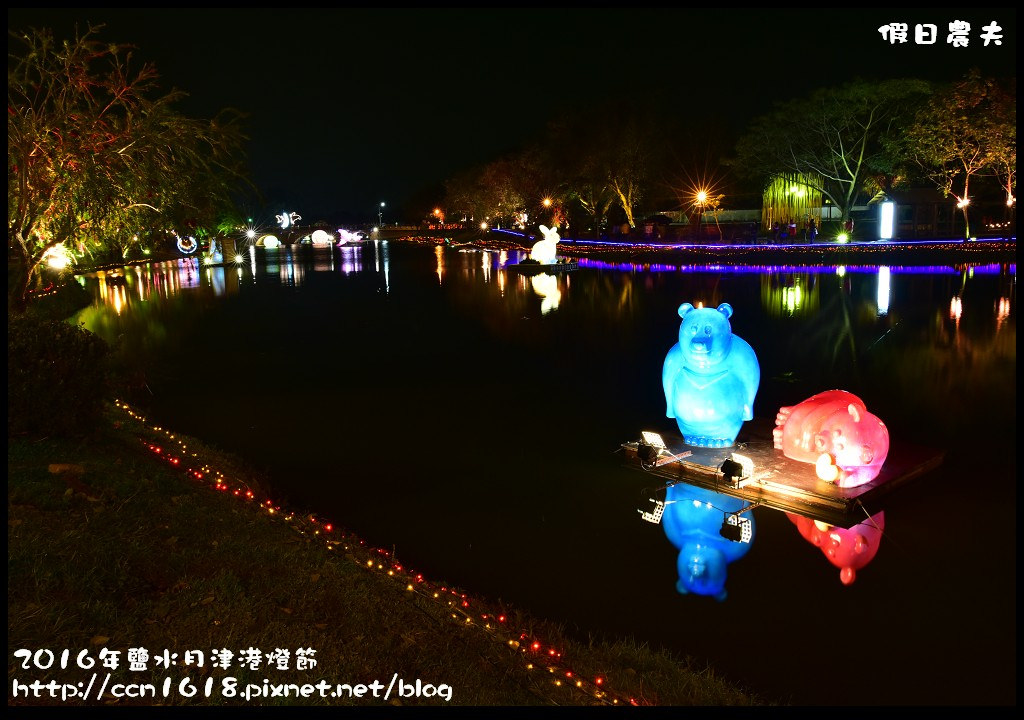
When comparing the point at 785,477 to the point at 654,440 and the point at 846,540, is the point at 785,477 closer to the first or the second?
the point at 846,540

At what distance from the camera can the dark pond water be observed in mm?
5742

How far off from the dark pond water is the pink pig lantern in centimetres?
9

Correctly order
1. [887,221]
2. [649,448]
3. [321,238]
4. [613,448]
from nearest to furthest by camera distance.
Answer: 1. [649,448]
2. [613,448]
3. [887,221]
4. [321,238]

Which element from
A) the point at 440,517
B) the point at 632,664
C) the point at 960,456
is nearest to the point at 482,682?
the point at 632,664

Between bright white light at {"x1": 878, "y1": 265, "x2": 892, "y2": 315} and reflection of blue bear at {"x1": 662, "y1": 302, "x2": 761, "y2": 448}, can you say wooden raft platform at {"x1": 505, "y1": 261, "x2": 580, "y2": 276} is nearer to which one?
bright white light at {"x1": 878, "y1": 265, "x2": 892, "y2": 315}

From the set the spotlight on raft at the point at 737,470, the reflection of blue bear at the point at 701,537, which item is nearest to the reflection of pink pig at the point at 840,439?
the spotlight on raft at the point at 737,470

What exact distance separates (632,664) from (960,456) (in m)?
5.85

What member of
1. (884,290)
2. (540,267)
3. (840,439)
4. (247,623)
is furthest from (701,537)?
(540,267)

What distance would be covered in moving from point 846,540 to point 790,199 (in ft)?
157

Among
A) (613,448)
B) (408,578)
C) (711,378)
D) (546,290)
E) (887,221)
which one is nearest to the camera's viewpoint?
(408,578)

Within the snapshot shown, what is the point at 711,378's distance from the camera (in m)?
8.57

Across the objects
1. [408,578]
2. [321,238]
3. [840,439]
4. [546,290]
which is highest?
[321,238]

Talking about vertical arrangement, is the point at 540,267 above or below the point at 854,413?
above

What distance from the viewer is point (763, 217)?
178ft
